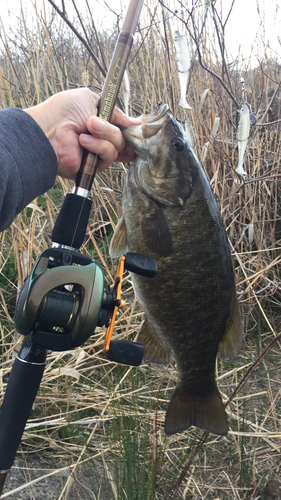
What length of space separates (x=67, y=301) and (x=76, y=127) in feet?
2.14

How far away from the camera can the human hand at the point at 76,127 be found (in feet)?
3.89

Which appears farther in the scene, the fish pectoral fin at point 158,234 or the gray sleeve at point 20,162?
the fish pectoral fin at point 158,234

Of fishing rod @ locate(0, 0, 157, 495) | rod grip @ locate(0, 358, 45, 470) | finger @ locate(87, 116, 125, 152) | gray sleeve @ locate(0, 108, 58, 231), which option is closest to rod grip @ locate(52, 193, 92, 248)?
→ fishing rod @ locate(0, 0, 157, 495)

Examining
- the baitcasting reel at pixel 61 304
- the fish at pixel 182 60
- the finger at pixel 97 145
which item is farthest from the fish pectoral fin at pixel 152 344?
the fish at pixel 182 60

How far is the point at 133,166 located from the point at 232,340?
0.67m

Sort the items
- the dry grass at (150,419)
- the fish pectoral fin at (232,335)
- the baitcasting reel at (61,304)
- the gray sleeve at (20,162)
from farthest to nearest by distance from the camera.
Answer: the dry grass at (150,419) < the fish pectoral fin at (232,335) < the gray sleeve at (20,162) < the baitcasting reel at (61,304)

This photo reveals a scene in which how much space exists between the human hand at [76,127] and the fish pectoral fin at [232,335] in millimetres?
622

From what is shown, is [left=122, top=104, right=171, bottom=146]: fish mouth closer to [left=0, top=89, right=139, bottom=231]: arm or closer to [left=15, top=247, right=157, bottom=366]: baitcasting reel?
[left=0, top=89, right=139, bottom=231]: arm

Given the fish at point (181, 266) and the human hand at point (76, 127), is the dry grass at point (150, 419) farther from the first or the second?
the human hand at point (76, 127)

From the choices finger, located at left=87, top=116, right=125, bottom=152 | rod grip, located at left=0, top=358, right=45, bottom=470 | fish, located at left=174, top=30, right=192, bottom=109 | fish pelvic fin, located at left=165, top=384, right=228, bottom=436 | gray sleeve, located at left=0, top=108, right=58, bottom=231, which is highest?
fish, located at left=174, top=30, right=192, bottom=109

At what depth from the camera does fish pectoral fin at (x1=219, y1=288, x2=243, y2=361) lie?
49.4 inches

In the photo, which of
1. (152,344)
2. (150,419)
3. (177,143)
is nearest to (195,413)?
(152,344)

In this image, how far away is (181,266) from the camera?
1.24 metres

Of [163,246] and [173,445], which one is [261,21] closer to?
[163,246]
